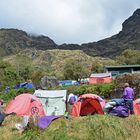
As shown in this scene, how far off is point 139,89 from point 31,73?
48404 mm

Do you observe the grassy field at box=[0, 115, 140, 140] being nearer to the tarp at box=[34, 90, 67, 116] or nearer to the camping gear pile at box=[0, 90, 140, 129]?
the camping gear pile at box=[0, 90, 140, 129]

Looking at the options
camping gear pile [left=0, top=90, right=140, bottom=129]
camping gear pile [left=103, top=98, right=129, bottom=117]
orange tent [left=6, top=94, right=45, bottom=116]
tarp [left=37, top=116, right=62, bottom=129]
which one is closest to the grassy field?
tarp [left=37, top=116, right=62, bottom=129]

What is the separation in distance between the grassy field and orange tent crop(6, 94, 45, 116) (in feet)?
10.2

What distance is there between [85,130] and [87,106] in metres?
5.09

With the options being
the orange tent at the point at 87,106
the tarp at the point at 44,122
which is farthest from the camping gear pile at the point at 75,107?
the tarp at the point at 44,122

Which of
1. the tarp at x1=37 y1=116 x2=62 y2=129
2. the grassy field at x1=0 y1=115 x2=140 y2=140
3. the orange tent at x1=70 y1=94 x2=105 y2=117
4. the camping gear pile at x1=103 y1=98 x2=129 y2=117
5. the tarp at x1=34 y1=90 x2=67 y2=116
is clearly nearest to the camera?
the grassy field at x1=0 y1=115 x2=140 y2=140

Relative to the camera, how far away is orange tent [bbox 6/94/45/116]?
19812 mm

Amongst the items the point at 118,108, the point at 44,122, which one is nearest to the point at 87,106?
the point at 118,108

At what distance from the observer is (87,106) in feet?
66.9

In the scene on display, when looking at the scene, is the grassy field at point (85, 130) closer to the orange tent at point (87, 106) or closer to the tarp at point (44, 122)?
the tarp at point (44, 122)

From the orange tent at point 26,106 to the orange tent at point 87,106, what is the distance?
1633mm

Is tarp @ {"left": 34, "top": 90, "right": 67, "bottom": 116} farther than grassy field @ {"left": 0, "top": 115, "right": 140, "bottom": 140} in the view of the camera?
Yes

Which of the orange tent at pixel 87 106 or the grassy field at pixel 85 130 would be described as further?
the orange tent at pixel 87 106

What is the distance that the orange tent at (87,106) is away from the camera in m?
20.0
